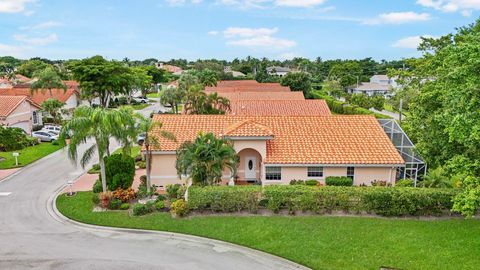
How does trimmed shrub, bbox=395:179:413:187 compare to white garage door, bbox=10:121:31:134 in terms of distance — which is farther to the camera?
white garage door, bbox=10:121:31:134

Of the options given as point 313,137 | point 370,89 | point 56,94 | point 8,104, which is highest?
point 370,89

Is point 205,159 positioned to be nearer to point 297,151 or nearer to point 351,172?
point 297,151

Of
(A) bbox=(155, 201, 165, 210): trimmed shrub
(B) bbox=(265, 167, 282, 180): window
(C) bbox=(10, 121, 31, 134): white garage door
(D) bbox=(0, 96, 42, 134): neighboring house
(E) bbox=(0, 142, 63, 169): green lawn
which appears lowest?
(A) bbox=(155, 201, 165, 210): trimmed shrub

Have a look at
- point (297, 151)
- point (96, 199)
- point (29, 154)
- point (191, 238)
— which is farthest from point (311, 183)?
point (29, 154)

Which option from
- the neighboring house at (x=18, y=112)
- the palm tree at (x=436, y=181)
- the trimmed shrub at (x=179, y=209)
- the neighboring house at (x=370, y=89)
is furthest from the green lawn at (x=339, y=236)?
the neighboring house at (x=370, y=89)

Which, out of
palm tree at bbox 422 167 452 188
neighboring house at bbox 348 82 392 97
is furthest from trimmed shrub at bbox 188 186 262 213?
neighboring house at bbox 348 82 392 97

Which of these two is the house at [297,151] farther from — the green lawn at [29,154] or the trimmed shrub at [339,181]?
the green lawn at [29,154]

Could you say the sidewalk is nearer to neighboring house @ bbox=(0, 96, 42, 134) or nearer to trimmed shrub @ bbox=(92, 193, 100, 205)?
trimmed shrub @ bbox=(92, 193, 100, 205)
